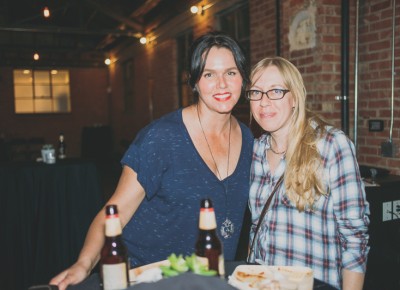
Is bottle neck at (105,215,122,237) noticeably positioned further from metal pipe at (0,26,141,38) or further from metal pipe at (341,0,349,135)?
metal pipe at (0,26,141,38)

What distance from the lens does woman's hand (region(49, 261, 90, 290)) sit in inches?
49.1

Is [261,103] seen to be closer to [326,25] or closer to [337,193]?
[337,193]

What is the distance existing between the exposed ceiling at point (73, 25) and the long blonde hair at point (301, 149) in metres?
5.40

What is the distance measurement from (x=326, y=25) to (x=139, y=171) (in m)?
2.60

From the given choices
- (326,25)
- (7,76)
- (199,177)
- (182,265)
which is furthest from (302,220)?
(7,76)

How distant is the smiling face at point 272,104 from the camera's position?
167cm

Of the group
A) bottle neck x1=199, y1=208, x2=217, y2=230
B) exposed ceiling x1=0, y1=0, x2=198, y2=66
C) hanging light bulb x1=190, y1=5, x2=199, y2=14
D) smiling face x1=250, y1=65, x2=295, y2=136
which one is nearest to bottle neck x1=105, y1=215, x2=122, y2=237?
bottle neck x1=199, y1=208, x2=217, y2=230

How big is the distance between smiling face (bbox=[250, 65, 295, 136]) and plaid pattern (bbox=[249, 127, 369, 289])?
197 mm

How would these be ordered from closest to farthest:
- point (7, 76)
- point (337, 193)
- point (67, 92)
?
1. point (337, 193)
2. point (7, 76)
3. point (67, 92)

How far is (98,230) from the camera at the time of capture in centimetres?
142

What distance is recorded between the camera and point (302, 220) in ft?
5.09

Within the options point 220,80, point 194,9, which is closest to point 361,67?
point 220,80

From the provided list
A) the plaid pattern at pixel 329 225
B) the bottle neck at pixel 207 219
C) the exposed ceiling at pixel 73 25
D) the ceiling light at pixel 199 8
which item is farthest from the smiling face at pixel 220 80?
the exposed ceiling at pixel 73 25

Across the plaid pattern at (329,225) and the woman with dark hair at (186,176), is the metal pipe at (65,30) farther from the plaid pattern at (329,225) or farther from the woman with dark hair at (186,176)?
the plaid pattern at (329,225)
